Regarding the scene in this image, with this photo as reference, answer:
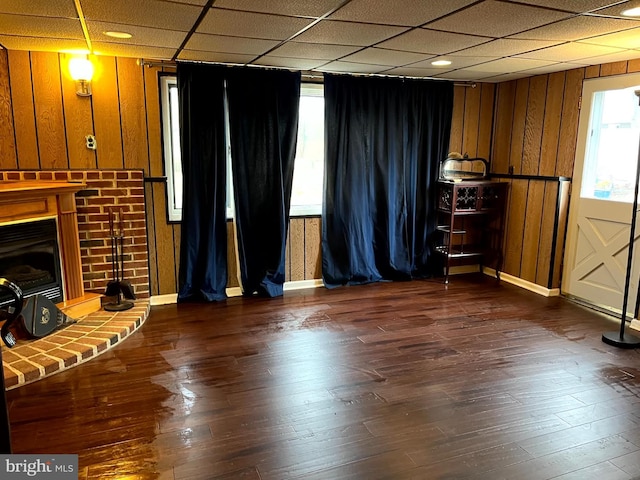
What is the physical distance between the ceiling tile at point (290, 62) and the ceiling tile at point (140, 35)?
80 cm

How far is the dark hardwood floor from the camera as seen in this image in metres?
2.19

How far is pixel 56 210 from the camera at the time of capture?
11.9ft

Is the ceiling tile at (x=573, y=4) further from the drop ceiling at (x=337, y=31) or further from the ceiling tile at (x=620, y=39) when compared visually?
the ceiling tile at (x=620, y=39)

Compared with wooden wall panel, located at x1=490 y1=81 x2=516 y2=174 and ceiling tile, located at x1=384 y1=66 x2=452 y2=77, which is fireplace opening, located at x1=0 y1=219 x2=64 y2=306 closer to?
ceiling tile, located at x1=384 y1=66 x2=452 y2=77

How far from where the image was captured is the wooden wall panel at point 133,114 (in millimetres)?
3953

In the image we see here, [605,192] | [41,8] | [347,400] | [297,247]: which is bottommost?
[347,400]

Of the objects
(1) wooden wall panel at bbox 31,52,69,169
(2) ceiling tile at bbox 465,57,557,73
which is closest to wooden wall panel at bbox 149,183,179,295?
(1) wooden wall panel at bbox 31,52,69,169

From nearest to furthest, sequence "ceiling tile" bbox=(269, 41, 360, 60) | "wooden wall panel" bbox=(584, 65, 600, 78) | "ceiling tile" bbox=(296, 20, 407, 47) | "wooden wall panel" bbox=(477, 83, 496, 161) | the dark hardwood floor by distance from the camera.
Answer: the dark hardwood floor → "ceiling tile" bbox=(296, 20, 407, 47) → "ceiling tile" bbox=(269, 41, 360, 60) → "wooden wall panel" bbox=(584, 65, 600, 78) → "wooden wall panel" bbox=(477, 83, 496, 161)

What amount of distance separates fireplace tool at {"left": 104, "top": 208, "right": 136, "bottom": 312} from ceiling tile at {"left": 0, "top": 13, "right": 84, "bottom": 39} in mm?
1455

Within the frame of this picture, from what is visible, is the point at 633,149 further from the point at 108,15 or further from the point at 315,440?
the point at 108,15

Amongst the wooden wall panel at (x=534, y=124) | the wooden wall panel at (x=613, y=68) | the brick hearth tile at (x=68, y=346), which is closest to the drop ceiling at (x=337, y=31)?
the wooden wall panel at (x=613, y=68)

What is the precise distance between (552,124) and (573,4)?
248 centimetres

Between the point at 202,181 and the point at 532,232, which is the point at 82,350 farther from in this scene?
the point at 532,232

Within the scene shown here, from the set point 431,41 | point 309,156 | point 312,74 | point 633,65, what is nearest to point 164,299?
point 309,156
